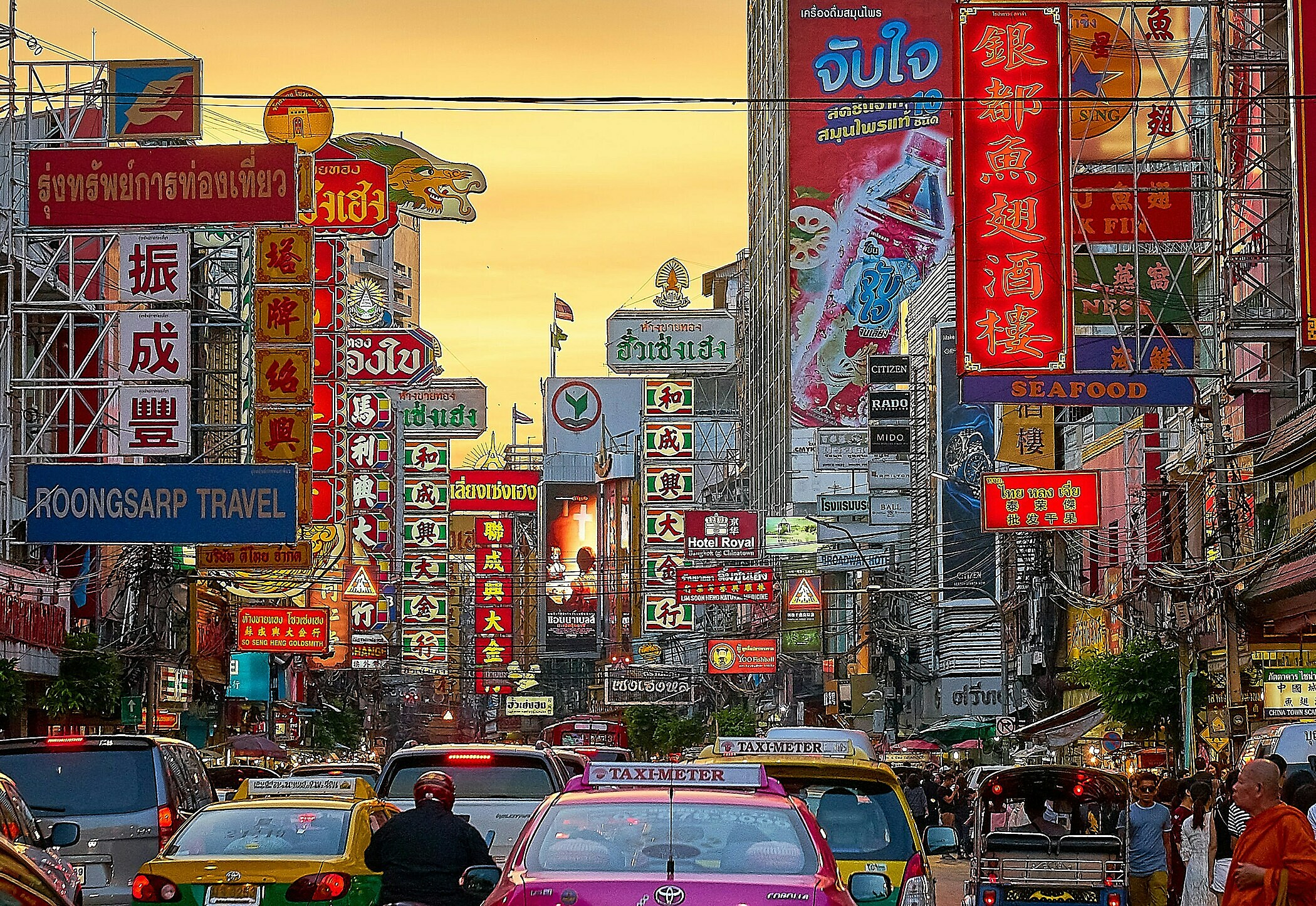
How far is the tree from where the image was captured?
42.0 meters

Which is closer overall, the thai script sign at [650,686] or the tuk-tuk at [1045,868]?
the tuk-tuk at [1045,868]

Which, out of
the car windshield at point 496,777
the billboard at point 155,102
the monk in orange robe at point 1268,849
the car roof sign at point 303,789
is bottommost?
the car windshield at point 496,777

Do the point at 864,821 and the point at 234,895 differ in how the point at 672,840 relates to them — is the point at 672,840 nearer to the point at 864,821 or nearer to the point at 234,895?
the point at 864,821

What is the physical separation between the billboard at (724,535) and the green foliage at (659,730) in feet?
76.6

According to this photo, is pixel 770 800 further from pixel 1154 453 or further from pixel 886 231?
pixel 886 231

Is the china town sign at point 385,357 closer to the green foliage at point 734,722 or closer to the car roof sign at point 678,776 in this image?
the green foliage at point 734,722

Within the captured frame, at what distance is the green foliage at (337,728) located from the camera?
285 ft

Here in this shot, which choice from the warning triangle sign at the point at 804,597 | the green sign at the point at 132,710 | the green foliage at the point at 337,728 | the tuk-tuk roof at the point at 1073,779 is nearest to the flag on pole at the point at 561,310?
the green foliage at the point at 337,728

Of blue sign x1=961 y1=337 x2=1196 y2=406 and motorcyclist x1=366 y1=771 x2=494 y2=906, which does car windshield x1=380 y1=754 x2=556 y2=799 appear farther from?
blue sign x1=961 y1=337 x2=1196 y2=406

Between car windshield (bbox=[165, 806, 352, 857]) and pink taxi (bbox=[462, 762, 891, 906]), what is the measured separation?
14.1 feet

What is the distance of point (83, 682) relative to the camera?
43.4 m

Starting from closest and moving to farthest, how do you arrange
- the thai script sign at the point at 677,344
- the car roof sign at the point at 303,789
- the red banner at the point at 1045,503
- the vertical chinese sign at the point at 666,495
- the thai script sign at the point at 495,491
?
the car roof sign at the point at 303,789
the red banner at the point at 1045,503
the vertical chinese sign at the point at 666,495
the thai script sign at the point at 495,491
the thai script sign at the point at 677,344

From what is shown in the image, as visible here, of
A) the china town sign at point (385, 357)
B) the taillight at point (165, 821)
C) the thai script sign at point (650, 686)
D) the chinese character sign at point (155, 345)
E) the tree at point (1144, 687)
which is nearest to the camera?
the taillight at point (165, 821)

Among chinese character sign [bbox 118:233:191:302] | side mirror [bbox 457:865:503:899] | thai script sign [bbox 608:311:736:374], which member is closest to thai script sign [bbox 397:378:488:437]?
thai script sign [bbox 608:311:736:374]
